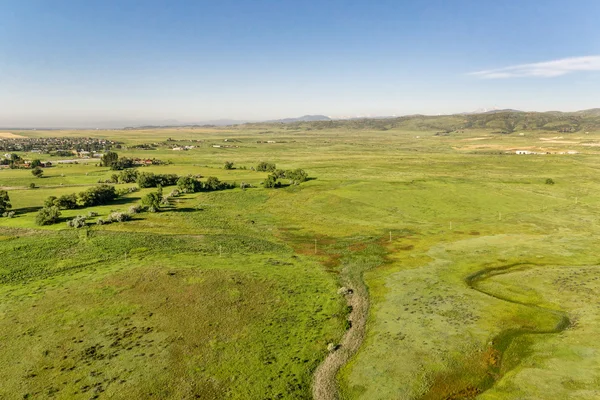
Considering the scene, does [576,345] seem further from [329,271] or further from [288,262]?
Answer: [288,262]

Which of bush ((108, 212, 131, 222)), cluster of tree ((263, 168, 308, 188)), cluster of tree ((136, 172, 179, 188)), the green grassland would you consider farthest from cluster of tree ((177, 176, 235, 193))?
bush ((108, 212, 131, 222))

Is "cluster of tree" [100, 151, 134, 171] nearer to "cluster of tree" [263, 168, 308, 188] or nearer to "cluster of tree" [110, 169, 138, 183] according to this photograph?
"cluster of tree" [110, 169, 138, 183]

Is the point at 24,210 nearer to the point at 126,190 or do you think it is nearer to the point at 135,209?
the point at 135,209

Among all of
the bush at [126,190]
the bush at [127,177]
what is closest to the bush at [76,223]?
the bush at [126,190]

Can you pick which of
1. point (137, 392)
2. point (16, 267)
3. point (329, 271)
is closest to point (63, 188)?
point (16, 267)

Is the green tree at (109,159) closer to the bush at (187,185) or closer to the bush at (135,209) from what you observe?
the bush at (187,185)

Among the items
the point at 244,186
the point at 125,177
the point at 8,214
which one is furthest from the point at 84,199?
the point at 244,186
